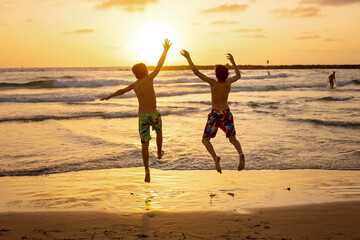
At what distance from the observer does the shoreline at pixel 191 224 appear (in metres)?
4.77

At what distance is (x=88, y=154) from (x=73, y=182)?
2.52 meters

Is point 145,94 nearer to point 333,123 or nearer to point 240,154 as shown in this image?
point 240,154

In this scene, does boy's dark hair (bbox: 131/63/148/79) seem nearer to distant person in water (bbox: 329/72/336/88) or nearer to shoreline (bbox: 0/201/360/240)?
shoreline (bbox: 0/201/360/240)

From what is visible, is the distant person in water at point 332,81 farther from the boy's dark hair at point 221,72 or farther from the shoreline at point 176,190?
the boy's dark hair at point 221,72

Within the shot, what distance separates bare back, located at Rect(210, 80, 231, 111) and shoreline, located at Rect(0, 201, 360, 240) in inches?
78.6

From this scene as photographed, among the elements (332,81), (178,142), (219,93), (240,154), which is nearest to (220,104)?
(219,93)

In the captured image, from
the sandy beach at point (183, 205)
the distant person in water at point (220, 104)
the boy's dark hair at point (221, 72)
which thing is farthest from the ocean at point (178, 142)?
the boy's dark hair at point (221, 72)

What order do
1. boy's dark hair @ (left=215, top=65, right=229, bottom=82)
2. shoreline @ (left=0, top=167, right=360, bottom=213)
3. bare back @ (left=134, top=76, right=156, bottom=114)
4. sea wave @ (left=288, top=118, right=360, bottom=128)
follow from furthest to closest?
sea wave @ (left=288, top=118, right=360, bottom=128), bare back @ (left=134, top=76, right=156, bottom=114), boy's dark hair @ (left=215, top=65, right=229, bottom=82), shoreline @ (left=0, top=167, right=360, bottom=213)

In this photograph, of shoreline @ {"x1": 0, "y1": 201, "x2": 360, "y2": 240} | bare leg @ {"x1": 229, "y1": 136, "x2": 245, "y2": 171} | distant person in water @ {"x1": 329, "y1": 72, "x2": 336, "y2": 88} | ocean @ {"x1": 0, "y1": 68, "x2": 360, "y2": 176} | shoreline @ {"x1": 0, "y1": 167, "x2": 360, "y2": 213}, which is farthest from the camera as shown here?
distant person in water @ {"x1": 329, "y1": 72, "x2": 336, "y2": 88}

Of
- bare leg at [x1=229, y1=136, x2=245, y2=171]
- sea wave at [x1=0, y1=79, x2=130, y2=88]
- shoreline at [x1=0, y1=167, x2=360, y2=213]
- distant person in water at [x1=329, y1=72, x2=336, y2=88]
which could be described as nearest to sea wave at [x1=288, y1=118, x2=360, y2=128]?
shoreline at [x1=0, y1=167, x2=360, y2=213]

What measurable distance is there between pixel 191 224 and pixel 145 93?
2616 mm

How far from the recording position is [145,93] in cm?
680

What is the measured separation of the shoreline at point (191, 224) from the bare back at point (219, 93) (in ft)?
6.55

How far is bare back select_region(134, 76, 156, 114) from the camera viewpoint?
6.77m
